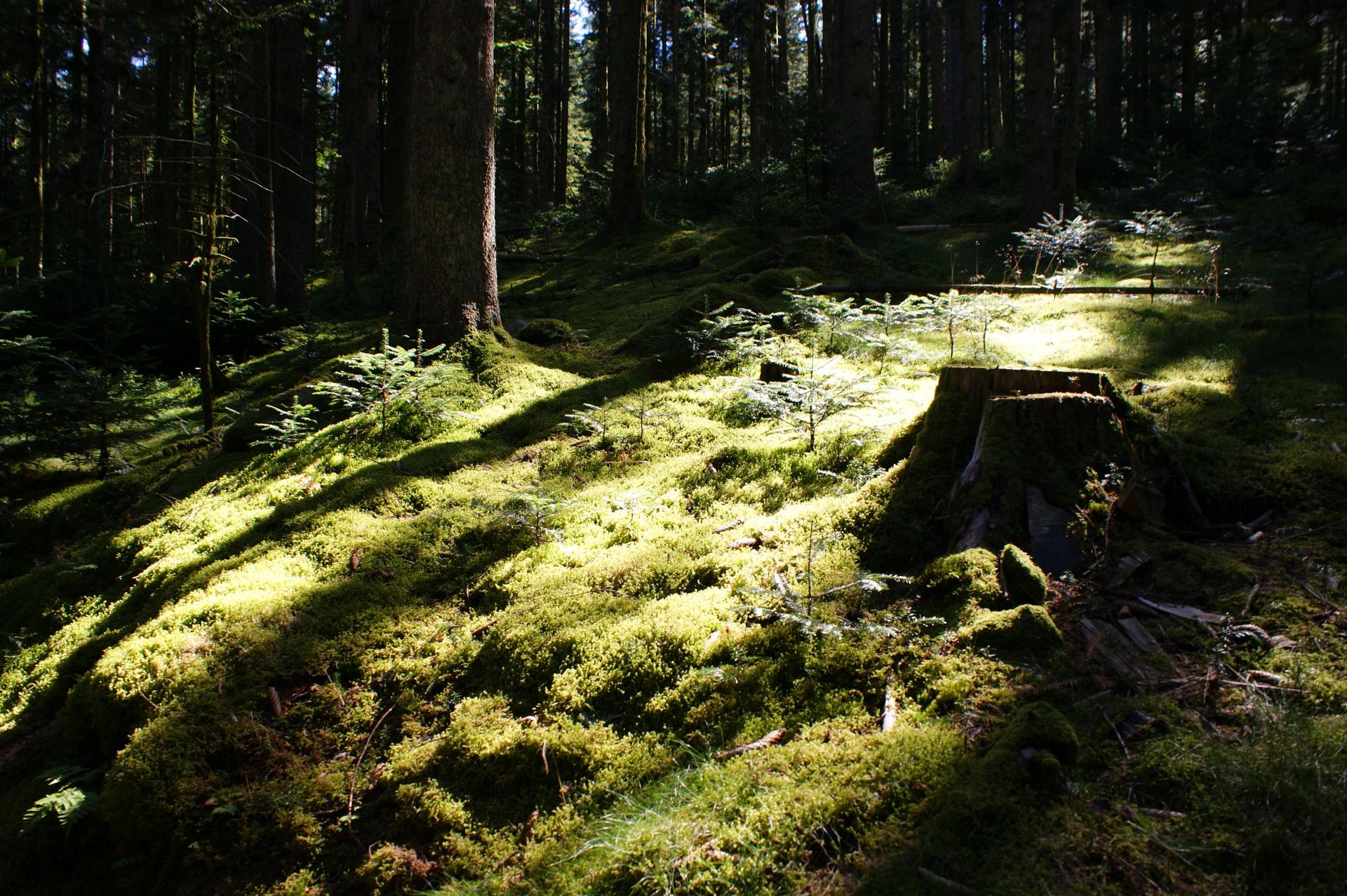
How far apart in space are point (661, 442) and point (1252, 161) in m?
19.0

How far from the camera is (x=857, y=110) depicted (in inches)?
614

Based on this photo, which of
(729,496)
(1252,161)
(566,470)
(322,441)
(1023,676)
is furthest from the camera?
(1252,161)

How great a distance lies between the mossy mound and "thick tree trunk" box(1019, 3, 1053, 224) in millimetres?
10596

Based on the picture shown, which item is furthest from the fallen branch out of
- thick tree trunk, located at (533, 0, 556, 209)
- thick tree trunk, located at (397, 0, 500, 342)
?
thick tree trunk, located at (533, 0, 556, 209)

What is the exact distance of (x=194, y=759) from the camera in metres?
3.03

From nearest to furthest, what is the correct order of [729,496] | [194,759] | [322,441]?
[194,759] → [729,496] → [322,441]

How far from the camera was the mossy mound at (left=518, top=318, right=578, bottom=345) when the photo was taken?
8.46 meters

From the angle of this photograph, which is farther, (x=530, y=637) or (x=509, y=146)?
(x=509, y=146)

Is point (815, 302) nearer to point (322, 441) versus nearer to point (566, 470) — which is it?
point (566, 470)

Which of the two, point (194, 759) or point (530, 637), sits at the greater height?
point (530, 637)

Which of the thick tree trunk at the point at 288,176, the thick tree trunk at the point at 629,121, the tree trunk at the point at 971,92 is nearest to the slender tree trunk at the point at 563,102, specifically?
the thick tree trunk at the point at 629,121

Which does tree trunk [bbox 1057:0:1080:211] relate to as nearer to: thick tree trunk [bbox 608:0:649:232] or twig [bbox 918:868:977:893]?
thick tree trunk [bbox 608:0:649:232]

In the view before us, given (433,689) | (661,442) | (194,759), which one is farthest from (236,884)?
(661,442)

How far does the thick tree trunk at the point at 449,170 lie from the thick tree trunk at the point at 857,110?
34.8 ft
